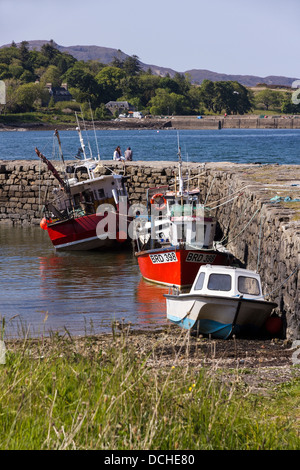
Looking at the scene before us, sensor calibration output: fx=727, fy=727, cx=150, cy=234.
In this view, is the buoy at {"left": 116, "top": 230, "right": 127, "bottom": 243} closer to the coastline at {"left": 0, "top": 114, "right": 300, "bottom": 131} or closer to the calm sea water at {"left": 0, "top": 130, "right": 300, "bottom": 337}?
the calm sea water at {"left": 0, "top": 130, "right": 300, "bottom": 337}

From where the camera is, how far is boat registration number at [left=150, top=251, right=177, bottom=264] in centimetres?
1599

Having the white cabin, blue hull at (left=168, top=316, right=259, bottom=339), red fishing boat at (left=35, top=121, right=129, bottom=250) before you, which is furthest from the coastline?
blue hull at (left=168, top=316, right=259, bottom=339)

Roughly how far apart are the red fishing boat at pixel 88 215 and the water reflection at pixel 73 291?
0.50 meters

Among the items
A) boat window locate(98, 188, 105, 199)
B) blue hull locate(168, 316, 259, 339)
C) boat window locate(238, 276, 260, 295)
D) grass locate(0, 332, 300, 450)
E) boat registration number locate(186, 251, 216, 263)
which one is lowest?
blue hull locate(168, 316, 259, 339)

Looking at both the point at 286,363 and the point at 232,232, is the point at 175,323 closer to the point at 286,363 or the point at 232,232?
the point at 286,363

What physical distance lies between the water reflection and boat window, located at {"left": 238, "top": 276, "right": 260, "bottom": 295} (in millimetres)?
2011

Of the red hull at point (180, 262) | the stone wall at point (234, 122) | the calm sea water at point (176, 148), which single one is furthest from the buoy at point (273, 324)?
the stone wall at point (234, 122)

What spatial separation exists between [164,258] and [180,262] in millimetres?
633

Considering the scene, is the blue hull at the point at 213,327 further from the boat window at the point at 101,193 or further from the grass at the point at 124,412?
the boat window at the point at 101,193

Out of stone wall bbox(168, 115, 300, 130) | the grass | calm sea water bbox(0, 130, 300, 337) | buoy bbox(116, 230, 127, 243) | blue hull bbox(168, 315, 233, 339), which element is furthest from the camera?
stone wall bbox(168, 115, 300, 130)

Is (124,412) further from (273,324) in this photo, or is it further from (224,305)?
(273,324)

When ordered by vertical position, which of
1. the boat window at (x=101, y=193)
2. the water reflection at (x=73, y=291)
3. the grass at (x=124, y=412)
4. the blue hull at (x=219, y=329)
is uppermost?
the grass at (x=124, y=412)

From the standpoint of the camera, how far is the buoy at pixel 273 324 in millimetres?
11109
